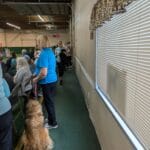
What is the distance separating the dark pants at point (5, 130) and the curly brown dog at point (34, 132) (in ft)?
2.17

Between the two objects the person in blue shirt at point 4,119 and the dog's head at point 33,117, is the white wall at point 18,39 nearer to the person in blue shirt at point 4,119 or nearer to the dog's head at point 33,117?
the dog's head at point 33,117

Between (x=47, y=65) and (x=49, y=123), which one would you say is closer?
(x=47, y=65)

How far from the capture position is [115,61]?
261cm

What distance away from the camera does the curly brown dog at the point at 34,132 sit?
3.26 metres

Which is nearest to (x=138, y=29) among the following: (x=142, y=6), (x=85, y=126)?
(x=142, y=6)

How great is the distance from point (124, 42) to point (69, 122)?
9.27 feet

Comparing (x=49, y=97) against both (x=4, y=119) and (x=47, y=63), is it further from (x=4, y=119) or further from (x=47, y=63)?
(x=4, y=119)

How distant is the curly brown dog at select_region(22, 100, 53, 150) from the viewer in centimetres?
326

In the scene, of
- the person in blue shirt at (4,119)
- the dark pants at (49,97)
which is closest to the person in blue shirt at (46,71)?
the dark pants at (49,97)

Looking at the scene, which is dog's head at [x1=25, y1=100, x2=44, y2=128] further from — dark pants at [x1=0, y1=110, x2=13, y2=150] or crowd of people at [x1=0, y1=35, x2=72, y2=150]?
dark pants at [x1=0, y1=110, x2=13, y2=150]

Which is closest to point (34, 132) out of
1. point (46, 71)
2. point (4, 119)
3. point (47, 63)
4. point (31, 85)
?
point (4, 119)

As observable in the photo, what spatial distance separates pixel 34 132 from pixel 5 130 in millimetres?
795

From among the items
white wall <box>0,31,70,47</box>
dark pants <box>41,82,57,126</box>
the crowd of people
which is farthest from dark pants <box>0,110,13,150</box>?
white wall <box>0,31,70,47</box>

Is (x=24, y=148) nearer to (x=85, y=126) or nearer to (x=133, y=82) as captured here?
(x=85, y=126)
